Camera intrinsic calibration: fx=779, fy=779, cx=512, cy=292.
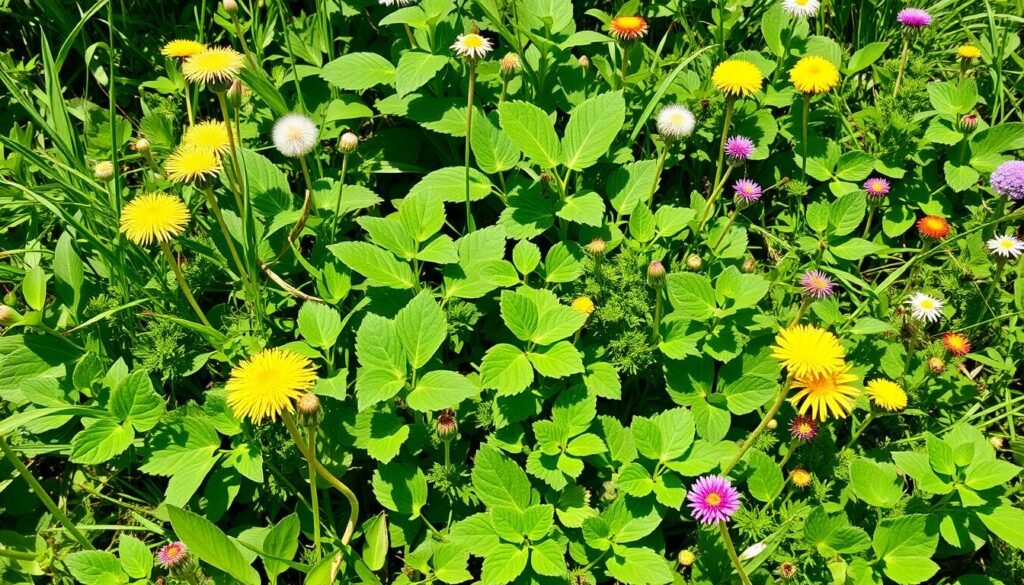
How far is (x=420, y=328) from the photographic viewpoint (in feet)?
6.70

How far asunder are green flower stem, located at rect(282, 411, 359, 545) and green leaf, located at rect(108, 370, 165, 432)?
358 mm

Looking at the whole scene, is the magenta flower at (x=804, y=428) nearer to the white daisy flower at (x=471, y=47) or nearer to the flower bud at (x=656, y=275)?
the flower bud at (x=656, y=275)

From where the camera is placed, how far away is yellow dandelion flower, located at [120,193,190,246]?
6.31 ft

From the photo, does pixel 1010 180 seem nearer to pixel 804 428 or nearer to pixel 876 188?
pixel 876 188

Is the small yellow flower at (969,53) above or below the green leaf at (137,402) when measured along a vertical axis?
above

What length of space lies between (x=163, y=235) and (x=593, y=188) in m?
1.37

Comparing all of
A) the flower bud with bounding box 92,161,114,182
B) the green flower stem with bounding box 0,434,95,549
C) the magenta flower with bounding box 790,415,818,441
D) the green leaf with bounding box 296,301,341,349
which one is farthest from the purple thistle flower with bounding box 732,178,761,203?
the green flower stem with bounding box 0,434,95,549

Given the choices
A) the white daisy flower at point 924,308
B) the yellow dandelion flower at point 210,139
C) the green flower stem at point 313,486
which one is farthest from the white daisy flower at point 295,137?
the white daisy flower at point 924,308

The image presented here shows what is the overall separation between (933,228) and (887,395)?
0.71 m

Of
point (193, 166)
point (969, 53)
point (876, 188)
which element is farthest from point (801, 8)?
point (193, 166)

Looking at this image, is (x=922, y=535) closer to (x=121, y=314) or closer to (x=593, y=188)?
(x=593, y=188)

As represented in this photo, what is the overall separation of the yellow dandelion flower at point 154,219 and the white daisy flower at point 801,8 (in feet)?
7.05

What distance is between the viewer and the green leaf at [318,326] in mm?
2092

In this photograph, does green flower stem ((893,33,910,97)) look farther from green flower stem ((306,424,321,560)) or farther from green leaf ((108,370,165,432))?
green leaf ((108,370,165,432))
